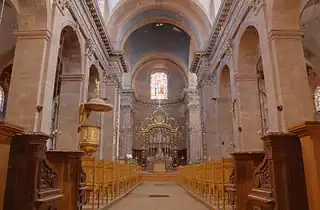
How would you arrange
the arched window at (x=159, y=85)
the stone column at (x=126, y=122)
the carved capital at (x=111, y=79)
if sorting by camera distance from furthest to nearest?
the arched window at (x=159, y=85)
the stone column at (x=126, y=122)
the carved capital at (x=111, y=79)

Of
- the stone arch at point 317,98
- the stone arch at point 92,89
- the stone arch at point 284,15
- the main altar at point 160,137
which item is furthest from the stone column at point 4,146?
the main altar at point 160,137

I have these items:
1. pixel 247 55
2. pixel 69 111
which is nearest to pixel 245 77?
pixel 247 55

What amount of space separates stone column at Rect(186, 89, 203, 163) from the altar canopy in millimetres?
3061

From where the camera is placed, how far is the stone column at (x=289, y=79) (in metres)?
7.09

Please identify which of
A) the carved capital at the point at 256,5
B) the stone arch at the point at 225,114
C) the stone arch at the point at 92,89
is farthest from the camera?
the stone arch at the point at 225,114

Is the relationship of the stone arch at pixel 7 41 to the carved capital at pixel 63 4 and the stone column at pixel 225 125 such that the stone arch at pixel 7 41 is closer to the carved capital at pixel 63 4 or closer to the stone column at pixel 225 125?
the carved capital at pixel 63 4

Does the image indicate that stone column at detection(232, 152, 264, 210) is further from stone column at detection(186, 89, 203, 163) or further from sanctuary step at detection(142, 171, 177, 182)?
stone column at detection(186, 89, 203, 163)

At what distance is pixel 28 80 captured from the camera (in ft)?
24.2

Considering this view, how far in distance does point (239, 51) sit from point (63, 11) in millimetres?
6416

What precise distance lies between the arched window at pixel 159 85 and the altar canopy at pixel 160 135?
5.18 feet

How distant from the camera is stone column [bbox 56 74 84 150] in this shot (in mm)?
10047

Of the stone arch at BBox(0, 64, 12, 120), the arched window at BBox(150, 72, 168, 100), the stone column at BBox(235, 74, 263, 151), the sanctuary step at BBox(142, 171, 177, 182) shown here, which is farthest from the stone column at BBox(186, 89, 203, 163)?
the stone arch at BBox(0, 64, 12, 120)

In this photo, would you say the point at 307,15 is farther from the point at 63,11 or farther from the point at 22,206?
the point at 22,206

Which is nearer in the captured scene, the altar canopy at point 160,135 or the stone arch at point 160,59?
the altar canopy at point 160,135
